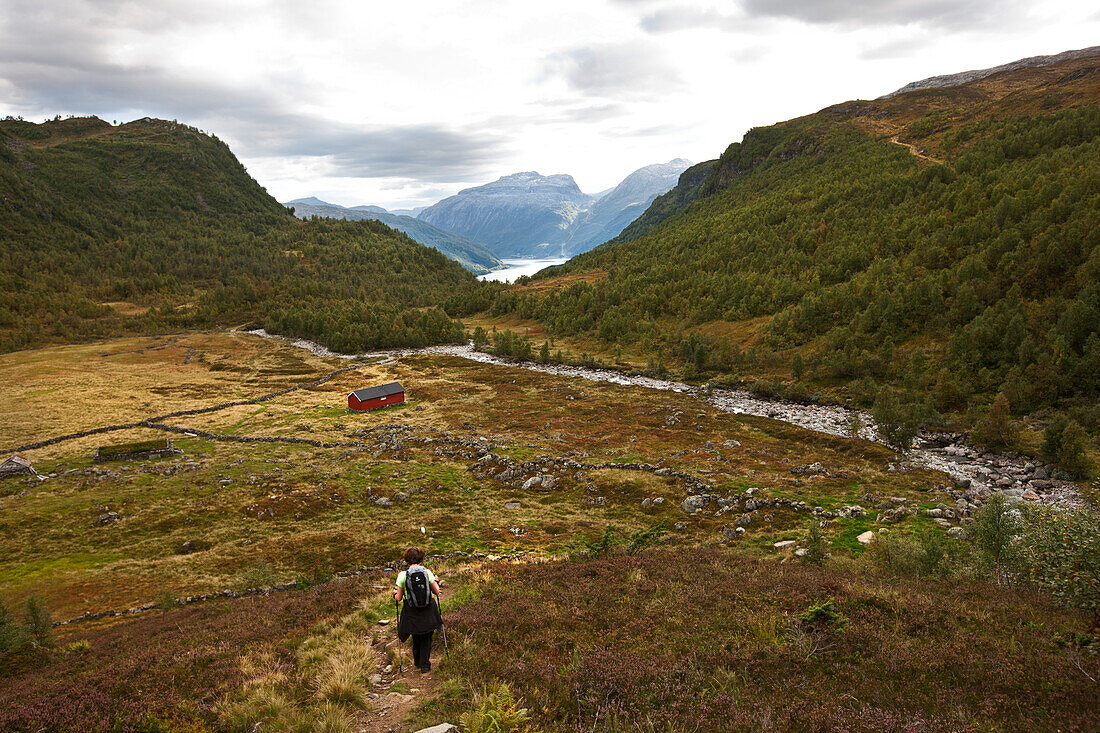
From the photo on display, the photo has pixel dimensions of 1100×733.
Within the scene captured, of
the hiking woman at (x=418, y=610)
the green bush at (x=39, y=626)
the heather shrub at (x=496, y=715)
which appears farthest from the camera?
the green bush at (x=39, y=626)

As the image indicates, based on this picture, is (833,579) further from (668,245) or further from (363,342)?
(668,245)

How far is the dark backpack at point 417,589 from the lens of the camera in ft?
39.0

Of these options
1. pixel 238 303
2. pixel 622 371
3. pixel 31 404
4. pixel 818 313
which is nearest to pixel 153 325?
pixel 238 303

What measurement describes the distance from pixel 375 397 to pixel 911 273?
90.5 metres

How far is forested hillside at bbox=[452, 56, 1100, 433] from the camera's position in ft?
179

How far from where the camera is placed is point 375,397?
71.8 meters

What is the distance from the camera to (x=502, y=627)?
1388cm

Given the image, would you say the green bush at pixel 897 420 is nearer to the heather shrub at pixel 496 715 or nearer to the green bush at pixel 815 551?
the green bush at pixel 815 551

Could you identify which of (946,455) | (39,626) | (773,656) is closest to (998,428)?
(946,455)

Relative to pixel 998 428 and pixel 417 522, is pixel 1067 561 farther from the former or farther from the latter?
pixel 998 428

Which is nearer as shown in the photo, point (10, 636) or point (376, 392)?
point (10, 636)

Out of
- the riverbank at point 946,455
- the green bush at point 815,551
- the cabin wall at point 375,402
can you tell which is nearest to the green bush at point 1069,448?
the riverbank at point 946,455

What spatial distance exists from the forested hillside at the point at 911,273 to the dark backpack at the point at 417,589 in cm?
6126

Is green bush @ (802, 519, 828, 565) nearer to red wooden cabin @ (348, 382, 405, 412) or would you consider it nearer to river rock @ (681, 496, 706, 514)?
river rock @ (681, 496, 706, 514)
